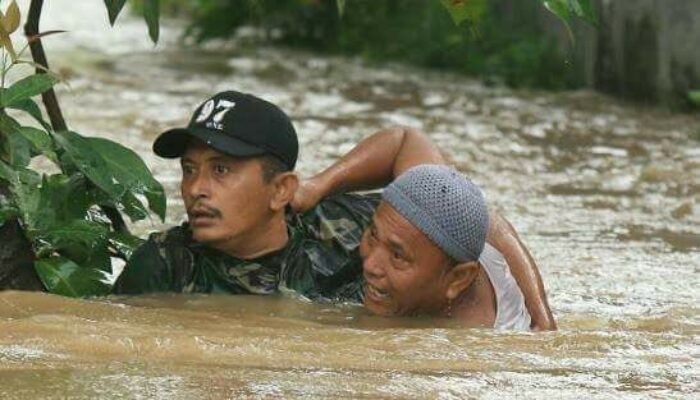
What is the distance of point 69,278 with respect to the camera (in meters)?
5.52

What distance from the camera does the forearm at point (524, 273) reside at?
5445mm

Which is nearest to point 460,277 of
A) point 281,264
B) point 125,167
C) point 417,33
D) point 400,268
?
point 400,268

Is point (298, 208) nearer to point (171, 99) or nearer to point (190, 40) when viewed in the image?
point (171, 99)

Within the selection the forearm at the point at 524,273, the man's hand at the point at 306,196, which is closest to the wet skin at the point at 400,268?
the forearm at the point at 524,273

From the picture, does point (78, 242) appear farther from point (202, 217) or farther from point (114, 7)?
point (114, 7)

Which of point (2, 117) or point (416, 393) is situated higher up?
point (2, 117)

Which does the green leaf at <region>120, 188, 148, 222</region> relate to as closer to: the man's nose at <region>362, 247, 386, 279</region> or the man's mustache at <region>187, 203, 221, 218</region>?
the man's mustache at <region>187, 203, 221, 218</region>

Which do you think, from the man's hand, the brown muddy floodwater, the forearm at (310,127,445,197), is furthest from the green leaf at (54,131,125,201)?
the forearm at (310,127,445,197)

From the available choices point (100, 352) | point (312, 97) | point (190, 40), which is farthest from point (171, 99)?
point (100, 352)

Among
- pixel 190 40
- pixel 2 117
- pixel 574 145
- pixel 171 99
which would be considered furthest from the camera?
pixel 190 40

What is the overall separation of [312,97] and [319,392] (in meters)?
8.55

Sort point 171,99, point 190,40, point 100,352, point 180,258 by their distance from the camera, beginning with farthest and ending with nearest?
point 190,40, point 171,99, point 180,258, point 100,352

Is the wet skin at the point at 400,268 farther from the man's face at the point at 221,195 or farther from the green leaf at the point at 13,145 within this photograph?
the green leaf at the point at 13,145

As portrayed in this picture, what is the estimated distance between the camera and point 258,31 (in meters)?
17.8
